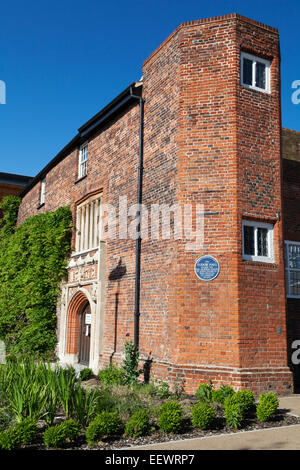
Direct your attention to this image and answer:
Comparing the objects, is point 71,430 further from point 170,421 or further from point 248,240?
point 248,240

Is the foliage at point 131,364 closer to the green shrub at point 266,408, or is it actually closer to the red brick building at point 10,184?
the green shrub at point 266,408

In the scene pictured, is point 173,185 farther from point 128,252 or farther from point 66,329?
point 66,329

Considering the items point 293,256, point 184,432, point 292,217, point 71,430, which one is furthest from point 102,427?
point 292,217

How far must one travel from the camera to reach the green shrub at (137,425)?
6.81 meters

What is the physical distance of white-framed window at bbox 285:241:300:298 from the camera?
42.6ft

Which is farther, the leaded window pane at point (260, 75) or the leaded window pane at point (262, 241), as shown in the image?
the leaded window pane at point (260, 75)

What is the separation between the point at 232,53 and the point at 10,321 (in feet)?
42.6

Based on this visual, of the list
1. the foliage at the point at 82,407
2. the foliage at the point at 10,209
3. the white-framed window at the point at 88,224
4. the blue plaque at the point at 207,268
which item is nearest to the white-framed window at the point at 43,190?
the foliage at the point at 10,209

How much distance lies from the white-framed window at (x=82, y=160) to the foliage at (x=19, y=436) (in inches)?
484

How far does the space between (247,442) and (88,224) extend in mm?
11201

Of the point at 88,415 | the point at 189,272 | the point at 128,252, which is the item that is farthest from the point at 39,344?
the point at 88,415

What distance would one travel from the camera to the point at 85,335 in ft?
53.5

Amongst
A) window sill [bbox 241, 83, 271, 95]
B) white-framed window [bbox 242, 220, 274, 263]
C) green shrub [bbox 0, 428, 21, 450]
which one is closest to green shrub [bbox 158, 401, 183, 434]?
Result: green shrub [bbox 0, 428, 21, 450]

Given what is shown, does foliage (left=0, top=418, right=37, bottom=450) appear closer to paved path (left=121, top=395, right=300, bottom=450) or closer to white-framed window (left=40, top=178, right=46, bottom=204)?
paved path (left=121, top=395, right=300, bottom=450)
